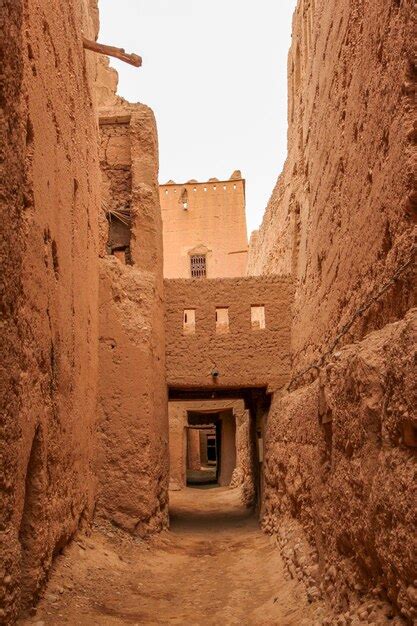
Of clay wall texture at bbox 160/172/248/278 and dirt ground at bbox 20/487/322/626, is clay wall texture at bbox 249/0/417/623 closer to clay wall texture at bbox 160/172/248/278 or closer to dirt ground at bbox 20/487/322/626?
dirt ground at bbox 20/487/322/626

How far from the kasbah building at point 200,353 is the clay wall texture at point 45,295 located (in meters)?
0.03

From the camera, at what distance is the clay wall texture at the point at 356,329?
125 inches

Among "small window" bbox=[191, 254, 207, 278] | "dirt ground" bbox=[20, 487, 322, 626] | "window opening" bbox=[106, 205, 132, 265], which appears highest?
"small window" bbox=[191, 254, 207, 278]

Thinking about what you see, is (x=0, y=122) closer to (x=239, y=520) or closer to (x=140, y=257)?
(x=140, y=257)

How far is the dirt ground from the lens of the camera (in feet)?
15.9

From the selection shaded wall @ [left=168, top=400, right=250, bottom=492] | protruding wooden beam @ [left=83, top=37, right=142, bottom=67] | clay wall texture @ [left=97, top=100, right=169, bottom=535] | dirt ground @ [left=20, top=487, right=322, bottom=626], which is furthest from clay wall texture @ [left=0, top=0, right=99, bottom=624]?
shaded wall @ [left=168, top=400, right=250, bottom=492]

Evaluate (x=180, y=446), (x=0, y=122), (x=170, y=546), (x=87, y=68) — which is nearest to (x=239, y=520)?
(x=170, y=546)

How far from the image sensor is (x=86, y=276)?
7.00 meters

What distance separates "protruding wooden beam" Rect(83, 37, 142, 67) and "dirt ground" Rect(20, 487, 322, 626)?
18.7 ft

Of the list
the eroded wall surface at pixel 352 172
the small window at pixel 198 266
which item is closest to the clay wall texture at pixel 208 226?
the small window at pixel 198 266

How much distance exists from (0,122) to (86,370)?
385 centimetres

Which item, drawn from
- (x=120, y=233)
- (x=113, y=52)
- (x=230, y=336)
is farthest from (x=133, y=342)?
(x=113, y=52)

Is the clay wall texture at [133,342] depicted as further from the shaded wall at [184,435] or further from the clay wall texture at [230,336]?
the shaded wall at [184,435]

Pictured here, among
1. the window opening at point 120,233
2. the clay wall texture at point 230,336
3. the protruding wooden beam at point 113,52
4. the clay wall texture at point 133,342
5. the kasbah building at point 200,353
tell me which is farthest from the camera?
the clay wall texture at point 230,336
